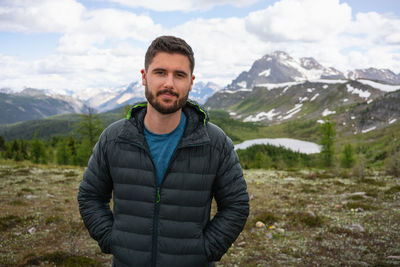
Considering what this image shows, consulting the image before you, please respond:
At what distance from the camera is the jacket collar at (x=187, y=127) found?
3.50 m

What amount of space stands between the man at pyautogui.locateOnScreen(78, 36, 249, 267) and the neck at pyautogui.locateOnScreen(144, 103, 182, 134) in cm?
1

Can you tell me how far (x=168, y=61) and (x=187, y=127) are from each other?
92 cm

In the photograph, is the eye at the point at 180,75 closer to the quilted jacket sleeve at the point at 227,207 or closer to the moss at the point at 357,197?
the quilted jacket sleeve at the point at 227,207

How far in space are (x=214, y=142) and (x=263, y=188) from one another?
19030 millimetres

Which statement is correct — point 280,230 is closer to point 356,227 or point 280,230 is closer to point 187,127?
point 356,227

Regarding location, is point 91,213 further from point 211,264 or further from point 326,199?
point 326,199

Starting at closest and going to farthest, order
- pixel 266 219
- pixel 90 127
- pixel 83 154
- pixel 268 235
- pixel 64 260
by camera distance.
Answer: pixel 64 260, pixel 268 235, pixel 266 219, pixel 90 127, pixel 83 154

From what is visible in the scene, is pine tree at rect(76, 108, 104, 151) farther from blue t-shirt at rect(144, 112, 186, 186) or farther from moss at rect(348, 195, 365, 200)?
blue t-shirt at rect(144, 112, 186, 186)

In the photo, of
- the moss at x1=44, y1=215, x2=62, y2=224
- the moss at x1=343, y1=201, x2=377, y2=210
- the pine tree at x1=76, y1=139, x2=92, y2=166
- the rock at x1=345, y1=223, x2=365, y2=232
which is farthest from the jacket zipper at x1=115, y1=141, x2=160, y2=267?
the pine tree at x1=76, y1=139, x2=92, y2=166

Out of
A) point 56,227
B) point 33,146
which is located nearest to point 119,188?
point 56,227

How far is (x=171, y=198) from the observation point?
136 inches

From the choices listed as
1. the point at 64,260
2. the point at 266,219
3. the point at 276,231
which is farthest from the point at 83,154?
the point at 276,231

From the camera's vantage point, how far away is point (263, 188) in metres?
21.4

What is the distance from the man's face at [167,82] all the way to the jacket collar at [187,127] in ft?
1.41
